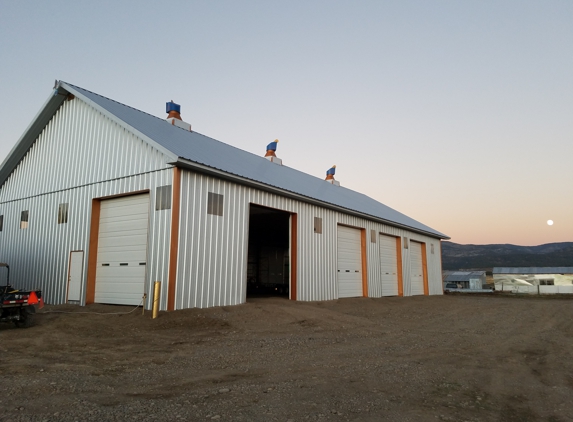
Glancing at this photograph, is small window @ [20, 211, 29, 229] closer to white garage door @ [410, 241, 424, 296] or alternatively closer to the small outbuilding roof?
white garage door @ [410, 241, 424, 296]

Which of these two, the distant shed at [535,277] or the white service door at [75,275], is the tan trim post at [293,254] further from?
the distant shed at [535,277]

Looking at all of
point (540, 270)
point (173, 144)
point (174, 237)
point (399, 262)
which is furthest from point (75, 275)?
point (540, 270)

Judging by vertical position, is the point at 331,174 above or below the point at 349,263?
above

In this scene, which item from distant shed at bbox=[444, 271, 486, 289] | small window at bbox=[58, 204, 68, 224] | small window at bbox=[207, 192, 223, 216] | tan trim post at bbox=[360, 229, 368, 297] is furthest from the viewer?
distant shed at bbox=[444, 271, 486, 289]

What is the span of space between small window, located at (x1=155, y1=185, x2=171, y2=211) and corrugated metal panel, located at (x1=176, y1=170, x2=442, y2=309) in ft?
1.39

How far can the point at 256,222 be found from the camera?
26.5m

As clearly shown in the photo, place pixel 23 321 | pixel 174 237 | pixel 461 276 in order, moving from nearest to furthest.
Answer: pixel 23 321, pixel 174 237, pixel 461 276

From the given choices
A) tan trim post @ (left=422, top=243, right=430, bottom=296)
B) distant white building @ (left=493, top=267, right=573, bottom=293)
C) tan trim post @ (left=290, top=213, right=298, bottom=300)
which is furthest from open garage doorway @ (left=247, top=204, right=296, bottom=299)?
distant white building @ (left=493, top=267, right=573, bottom=293)

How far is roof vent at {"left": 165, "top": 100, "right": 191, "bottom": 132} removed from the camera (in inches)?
800

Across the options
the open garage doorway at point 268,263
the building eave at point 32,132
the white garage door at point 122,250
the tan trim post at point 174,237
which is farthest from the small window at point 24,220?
the open garage doorway at point 268,263

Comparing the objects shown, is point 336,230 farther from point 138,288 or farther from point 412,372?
point 412,372

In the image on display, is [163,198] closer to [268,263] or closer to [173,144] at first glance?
[173,144]

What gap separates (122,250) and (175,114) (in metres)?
8.37

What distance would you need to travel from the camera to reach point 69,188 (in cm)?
1686
